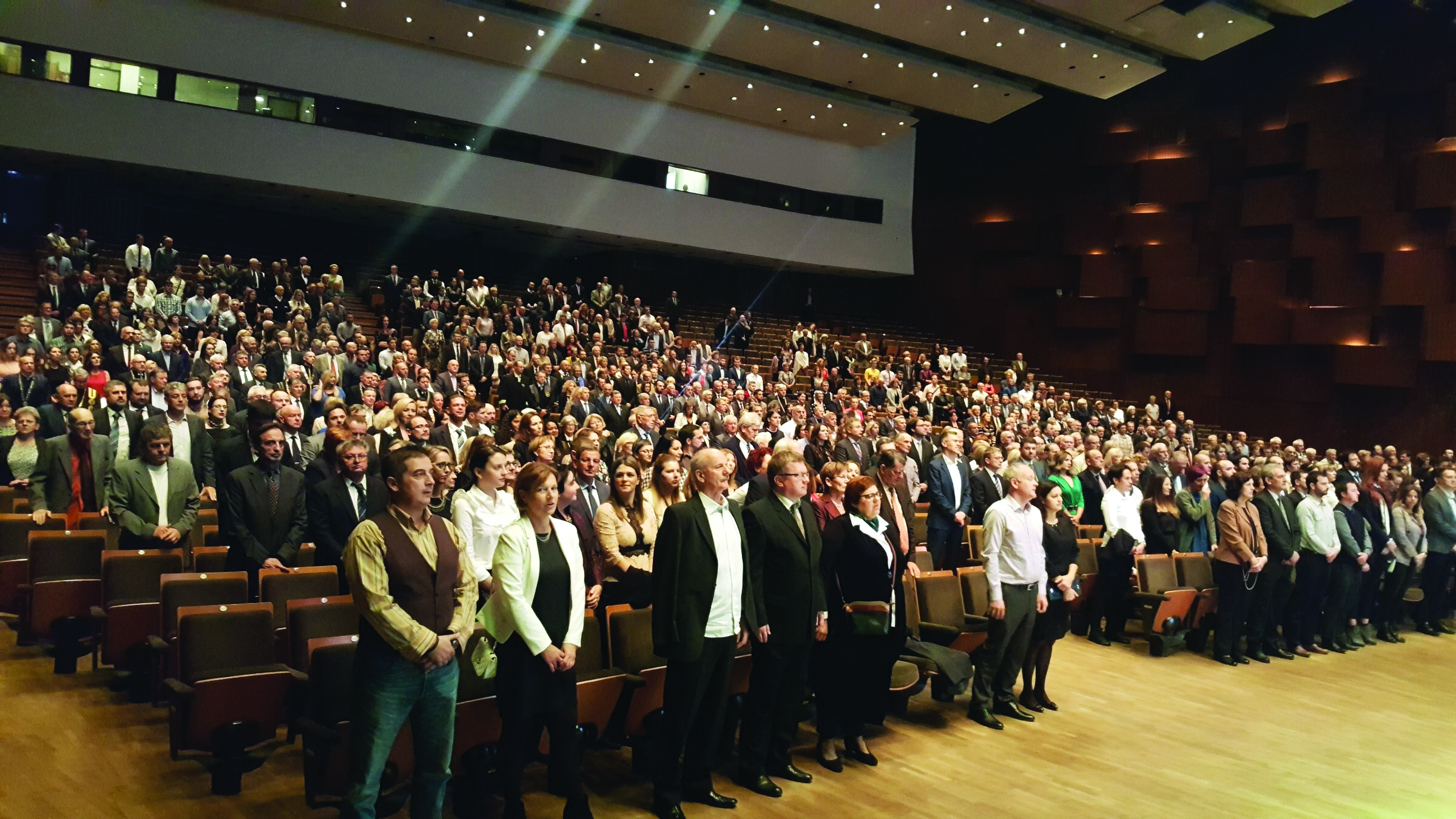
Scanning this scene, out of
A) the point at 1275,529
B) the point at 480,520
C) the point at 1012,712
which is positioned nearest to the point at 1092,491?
the point at 1275,529

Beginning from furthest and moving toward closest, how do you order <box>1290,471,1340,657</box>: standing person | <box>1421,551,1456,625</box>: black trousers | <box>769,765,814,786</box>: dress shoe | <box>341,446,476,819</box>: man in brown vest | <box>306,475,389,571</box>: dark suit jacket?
<box>1421,551,1456,625</box>: black trousers < <box>1290,471,1340,657</box>: standing person < <box>306,475,389,571</box>: dark suit jacket < <box>769,765,814,786</box>: dress shoe < <box>341,446,476,819</box>: man in brown vest

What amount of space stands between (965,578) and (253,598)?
3.49 metres

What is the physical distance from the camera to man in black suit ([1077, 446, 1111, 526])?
754cm

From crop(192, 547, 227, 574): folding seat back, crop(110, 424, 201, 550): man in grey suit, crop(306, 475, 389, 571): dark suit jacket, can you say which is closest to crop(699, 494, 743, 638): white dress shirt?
crop(306, 475, 389, 571): dark suit jacket

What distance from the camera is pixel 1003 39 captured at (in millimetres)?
14211

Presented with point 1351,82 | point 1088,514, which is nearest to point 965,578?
point 1088,514

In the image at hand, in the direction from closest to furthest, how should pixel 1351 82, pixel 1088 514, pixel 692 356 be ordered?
pixel 1088 514, pixel 692 356, pixel 1351 82

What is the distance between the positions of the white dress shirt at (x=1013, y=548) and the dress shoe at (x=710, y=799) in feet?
5.73

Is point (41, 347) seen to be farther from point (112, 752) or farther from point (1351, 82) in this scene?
point (1351, 82)

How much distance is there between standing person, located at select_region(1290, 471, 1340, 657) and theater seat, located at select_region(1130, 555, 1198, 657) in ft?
3.22

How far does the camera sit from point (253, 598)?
411cm

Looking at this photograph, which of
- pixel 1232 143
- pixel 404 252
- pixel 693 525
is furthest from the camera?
pixel 404 252

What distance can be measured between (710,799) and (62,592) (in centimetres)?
304

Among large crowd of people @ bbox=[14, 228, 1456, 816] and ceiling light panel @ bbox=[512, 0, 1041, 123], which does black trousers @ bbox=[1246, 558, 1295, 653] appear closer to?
large crowd of people @ bbox=[14, 228, 1456, 816]
